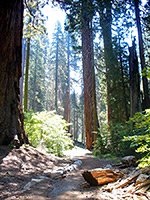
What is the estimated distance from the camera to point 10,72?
486cm

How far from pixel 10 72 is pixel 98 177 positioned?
3.73m

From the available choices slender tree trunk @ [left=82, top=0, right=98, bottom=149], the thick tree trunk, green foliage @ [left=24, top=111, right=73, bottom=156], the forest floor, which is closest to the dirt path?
the forest floor

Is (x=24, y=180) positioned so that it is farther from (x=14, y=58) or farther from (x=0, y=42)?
(x=0, y=42)

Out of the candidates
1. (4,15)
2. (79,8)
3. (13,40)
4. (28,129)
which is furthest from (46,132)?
(79,8)

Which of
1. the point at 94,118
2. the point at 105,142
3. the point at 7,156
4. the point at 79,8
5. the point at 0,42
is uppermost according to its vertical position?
the point at 79,8

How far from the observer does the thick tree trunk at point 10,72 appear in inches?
177

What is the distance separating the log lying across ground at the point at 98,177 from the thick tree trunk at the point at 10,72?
2.47m

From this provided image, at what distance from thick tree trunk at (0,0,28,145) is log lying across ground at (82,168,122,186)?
2.47 m

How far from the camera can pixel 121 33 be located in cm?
1093

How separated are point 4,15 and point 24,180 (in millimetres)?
4593

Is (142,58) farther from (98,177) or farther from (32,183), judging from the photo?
(32,183)

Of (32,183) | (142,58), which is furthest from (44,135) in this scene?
(142,58)

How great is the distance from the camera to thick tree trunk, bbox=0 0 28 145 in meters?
4.49

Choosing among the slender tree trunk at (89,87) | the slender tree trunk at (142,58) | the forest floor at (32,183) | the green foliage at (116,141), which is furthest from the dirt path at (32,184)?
the slender tree trunk at (142,58)
